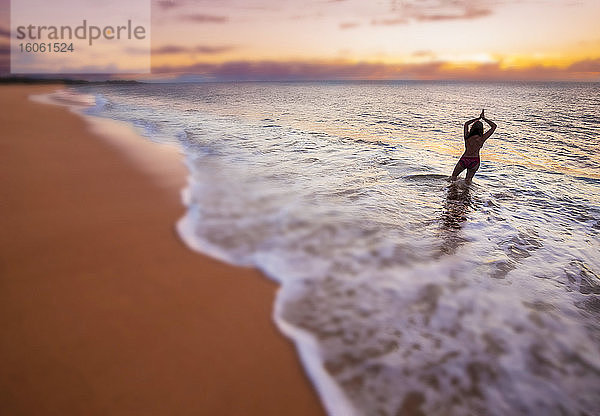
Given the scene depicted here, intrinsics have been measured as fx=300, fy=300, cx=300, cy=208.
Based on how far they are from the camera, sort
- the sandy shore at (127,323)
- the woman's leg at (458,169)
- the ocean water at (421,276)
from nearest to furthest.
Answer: the sandy shore at (127,323) → the ocean water at (421,276) → the woman's leg at (458,169)

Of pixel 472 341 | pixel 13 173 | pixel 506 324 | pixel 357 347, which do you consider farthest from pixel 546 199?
pixel 13 173

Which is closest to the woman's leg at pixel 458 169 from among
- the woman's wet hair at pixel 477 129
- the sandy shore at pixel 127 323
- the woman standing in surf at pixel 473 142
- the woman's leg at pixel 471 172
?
the woman standing in surf at pixel 473 142

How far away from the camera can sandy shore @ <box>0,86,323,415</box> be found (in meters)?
2.14

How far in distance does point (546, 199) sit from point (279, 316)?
8.07 m

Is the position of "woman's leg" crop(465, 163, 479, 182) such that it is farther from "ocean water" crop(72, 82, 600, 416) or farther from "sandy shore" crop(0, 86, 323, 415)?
"sandy shore" crop(0, 86, 323, 415)

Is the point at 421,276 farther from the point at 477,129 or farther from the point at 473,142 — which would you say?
the point at 477,129

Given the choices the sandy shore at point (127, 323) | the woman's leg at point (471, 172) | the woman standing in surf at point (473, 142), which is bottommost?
the sandy shore at point (127, 323)

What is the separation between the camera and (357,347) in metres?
2.76

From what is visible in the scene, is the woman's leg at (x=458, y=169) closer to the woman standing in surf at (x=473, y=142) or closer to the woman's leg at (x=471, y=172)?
the woman standing in surf at (x=473, y=142)

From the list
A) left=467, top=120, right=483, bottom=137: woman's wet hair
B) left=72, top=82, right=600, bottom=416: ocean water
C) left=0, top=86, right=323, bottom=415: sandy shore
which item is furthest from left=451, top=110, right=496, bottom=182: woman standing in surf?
left=0, top=86, right=323, bottom=415: sandy shore

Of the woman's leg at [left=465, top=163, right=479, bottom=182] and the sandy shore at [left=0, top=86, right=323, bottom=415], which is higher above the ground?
the woman's leg at [left=465, top=163, right=479, bottom=182]

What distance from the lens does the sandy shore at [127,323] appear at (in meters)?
2.14

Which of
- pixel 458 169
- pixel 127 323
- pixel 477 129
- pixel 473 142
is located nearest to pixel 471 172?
pixel 458 169

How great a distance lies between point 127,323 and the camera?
2732mm
